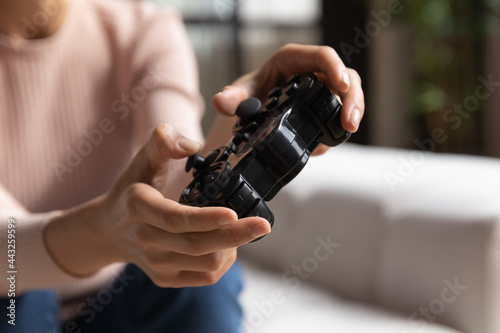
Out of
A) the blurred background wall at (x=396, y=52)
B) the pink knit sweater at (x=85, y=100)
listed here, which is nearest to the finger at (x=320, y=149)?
the pink knit sweater at (x=85, y=100)

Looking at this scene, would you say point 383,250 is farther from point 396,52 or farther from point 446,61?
point 396,52

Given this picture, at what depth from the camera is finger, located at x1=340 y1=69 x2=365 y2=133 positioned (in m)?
0.48

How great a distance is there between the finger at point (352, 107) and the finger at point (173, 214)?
135 mm

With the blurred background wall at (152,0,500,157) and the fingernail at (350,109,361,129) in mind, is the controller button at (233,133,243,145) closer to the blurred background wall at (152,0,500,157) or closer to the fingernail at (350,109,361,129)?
the fingernail at (350,109,361,129)

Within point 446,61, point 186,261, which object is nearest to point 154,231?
point 186,261

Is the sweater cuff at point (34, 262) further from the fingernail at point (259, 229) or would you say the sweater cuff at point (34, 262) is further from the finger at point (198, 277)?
the fingernail at point (259, 229)

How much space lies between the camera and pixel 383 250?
0.82 metres

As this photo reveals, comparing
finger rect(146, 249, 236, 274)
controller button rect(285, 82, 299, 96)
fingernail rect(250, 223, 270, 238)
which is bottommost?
finger rect(146, 249, 236, 274)

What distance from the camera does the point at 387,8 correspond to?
2969 mm

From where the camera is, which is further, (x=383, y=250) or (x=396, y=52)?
(x=396, y=52)

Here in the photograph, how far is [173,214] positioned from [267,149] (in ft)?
0.28

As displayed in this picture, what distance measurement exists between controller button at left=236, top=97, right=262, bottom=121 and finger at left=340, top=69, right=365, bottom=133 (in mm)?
73

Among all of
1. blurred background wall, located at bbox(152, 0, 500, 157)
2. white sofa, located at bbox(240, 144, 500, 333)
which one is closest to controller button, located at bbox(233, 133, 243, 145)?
white sofa, located at bbox(240, 144, 500, 333)

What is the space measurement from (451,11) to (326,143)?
8.20ft
